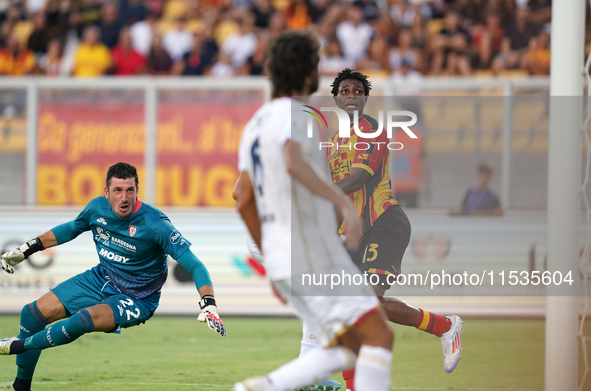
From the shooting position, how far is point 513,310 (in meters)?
10.3

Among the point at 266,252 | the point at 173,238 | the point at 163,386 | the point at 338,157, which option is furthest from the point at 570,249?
the point at 163,386

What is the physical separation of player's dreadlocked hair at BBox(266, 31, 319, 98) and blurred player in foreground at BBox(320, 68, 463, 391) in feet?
5.89

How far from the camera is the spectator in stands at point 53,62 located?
41.5 feet

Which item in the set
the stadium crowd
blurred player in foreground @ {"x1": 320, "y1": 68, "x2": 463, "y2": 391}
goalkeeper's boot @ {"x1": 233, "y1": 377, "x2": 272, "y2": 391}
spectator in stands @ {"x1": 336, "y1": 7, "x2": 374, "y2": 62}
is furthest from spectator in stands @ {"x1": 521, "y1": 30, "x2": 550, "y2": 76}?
goalkeeper's boot @ {"x1": 233, "y1": 377, "x2": 272, "y2": 391}

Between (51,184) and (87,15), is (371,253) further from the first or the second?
(87,15)

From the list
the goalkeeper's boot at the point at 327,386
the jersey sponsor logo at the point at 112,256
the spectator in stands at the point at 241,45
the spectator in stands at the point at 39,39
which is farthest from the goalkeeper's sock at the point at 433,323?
the spectator in stands at the point at 39,39

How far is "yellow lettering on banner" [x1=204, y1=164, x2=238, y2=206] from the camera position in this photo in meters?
10.6

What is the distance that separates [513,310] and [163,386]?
240 inches

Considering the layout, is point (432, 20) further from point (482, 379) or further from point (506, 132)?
point (482, 379)

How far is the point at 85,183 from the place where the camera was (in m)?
10.6

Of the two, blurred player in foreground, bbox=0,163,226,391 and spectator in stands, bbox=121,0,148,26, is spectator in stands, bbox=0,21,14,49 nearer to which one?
spectator in stands, bbox=121,0,148,26

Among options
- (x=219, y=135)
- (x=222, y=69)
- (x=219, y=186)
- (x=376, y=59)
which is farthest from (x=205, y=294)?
(x=376, y=59)

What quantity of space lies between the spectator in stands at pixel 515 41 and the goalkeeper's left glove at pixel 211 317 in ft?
27.6

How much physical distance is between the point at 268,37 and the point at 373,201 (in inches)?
300
